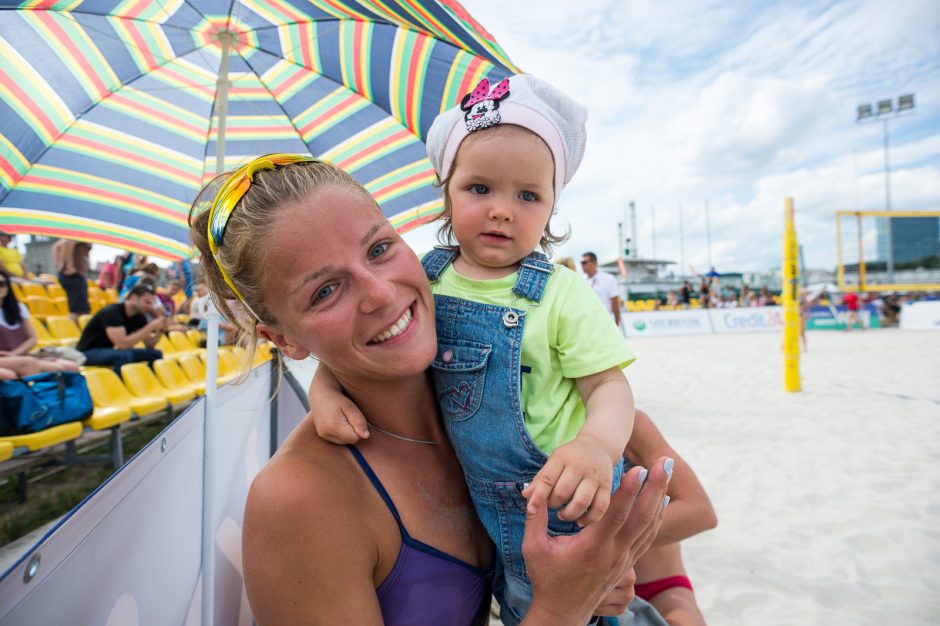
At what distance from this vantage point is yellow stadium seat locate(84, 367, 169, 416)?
15.7ft

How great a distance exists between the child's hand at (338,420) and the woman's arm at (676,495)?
94 cm

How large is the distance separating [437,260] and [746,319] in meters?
21.9

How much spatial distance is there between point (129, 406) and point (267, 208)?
4.58 m

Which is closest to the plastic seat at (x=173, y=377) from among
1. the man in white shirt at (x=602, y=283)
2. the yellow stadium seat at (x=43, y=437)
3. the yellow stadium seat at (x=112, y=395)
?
the yellow stadium seat at (x=112, y=395)

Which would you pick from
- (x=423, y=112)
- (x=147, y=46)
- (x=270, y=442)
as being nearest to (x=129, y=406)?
(x=270, y=442)

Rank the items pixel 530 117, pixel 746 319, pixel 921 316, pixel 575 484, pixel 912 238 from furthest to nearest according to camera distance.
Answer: pixel 912 238
pixel 746 319
pixel 921 316
pixel 530 117
pixel 575 484

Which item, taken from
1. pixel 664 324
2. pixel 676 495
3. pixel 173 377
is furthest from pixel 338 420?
pixel 664 324

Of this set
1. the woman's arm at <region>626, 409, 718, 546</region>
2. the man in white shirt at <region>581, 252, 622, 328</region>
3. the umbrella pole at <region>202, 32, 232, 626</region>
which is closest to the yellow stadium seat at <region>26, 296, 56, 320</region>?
the umbrella pole at <region>202, 32, 232, 626</region>

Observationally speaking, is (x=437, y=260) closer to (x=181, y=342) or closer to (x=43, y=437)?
(x=43, y=437)

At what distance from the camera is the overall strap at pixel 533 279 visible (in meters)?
1.40

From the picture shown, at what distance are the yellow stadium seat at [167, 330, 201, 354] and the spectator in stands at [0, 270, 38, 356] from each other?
366 centimetres

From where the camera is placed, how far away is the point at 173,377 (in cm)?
625

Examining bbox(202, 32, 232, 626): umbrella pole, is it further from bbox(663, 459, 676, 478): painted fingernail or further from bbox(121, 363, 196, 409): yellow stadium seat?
bbox(121, 363, 196, 409): yellow stadium seat

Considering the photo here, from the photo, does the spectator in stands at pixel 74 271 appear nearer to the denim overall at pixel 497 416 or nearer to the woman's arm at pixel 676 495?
the denim overall at pixel 497 416
